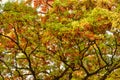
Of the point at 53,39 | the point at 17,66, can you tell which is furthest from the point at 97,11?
the point at 17,66

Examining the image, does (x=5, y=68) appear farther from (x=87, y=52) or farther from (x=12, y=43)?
(x=87, y=52)

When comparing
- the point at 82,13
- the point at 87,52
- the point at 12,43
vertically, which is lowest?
the point at 87,52

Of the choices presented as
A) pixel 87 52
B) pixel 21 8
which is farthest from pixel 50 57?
pixel 21 8

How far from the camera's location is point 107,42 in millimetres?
14305

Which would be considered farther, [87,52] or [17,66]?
[17,66]

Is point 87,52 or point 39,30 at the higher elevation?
point 39,30

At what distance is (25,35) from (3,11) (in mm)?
2283

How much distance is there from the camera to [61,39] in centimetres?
1348

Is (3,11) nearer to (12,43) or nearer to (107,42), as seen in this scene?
(12,43)

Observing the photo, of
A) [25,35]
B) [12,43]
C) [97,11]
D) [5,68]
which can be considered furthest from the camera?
[5,68]

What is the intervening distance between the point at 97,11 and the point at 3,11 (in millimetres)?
3484

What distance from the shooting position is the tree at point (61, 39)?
12.2 m

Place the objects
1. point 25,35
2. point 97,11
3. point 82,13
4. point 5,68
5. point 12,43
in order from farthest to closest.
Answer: point 5,68 < point 12,43 < point 25,35 < point 82,13 < point 97,11

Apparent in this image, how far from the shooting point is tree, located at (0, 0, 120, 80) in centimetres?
1222
